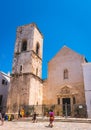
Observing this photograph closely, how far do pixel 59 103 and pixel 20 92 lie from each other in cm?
655

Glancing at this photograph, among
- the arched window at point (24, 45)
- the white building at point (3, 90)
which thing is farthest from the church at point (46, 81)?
the white building at point (3, 90)

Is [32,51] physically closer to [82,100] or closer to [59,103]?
[59,103]

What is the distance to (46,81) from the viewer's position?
28.6 metres

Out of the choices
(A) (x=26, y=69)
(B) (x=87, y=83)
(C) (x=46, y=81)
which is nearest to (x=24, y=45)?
(A) (x=26, y=69)

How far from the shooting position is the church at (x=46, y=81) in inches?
953

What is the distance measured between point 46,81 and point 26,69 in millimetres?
4365

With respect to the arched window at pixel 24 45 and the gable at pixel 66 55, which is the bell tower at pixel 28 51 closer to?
the arched window at pixel 24 45

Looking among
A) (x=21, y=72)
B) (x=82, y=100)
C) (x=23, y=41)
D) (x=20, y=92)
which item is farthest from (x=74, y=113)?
(x=23, y=41)

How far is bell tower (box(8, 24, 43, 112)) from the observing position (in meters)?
24.8

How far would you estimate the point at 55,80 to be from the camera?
91.1 feet

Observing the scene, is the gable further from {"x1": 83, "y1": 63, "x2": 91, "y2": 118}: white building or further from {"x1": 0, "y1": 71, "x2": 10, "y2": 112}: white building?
{"x1": 0, "y1": 71, "x2": 10, "y2": 112}: white building

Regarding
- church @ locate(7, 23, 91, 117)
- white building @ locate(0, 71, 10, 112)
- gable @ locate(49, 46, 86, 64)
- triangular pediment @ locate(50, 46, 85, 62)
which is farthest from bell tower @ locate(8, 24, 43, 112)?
white building @ locate(0, 71, 10, 112)

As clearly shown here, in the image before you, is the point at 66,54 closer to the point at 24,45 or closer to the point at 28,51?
the point at 28,51

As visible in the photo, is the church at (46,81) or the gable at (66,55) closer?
the church at (46,81)
